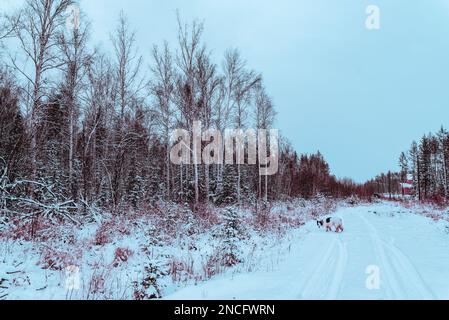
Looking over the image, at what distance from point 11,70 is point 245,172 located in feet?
75.1

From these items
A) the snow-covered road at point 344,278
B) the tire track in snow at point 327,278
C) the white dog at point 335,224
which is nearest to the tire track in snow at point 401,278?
the snow-covered road at point 344,278

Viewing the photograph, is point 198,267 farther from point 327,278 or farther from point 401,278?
point 401,278

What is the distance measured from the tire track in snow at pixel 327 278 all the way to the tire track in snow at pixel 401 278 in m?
0.71

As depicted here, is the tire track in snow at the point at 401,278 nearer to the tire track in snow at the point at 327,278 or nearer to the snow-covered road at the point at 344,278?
the snow-covered road at the point at 344,278

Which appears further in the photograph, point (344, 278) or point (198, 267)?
point (198, 267)

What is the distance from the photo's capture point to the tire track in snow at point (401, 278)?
3.83 metres

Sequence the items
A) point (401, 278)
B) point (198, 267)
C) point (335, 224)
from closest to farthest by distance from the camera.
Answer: point (401, 278) → point (198, 267) → point (335, 224)

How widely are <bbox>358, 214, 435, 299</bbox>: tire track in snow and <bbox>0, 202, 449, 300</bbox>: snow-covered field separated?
0.05 ft

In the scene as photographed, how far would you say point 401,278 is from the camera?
4.62 m

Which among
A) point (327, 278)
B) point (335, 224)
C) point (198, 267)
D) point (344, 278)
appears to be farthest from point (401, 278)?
point (335, 224)

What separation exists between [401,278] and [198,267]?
13.3ft

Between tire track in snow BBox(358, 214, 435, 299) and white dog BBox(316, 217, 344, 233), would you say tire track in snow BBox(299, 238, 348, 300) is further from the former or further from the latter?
white dog BBox(316, 217, 344, 233)

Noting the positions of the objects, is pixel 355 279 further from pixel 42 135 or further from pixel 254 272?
pixel 42 135

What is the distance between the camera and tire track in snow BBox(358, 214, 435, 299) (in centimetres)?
383
